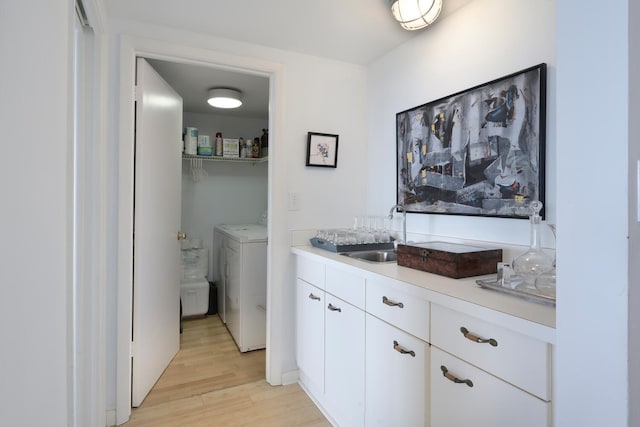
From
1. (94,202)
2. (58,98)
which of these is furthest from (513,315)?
(94,202)

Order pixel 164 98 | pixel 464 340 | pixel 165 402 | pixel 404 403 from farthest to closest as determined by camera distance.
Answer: pixel 164 98, pixel 165 402, pixel 404 403, pixel 464 340

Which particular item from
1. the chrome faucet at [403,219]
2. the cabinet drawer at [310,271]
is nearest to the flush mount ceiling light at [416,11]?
the chrome faucet at [403,219]

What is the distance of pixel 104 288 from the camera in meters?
1.78

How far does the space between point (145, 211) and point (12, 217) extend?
4.81ft

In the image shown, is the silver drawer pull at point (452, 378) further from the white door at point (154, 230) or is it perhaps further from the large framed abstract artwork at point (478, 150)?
the white door at point (154, 230)

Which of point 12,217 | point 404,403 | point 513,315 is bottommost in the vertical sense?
point 404,403

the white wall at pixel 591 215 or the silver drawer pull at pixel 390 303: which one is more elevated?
the white wall at pixel 591 215

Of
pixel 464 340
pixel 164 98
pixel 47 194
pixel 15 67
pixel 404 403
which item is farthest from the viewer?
pixel 164 98

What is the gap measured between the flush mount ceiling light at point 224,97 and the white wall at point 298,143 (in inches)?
34.7

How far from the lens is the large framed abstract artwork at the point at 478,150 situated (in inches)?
55.2

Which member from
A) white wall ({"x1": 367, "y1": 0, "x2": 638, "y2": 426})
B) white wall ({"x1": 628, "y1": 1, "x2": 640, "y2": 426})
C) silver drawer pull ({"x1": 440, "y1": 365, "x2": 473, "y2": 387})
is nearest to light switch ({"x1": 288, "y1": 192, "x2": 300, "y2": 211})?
silver drawer pull ({"x1": 440, "y1": 365, "x2": 473, "y2": 387})

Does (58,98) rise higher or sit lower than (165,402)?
higher

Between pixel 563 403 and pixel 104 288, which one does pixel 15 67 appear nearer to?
pixel 563 403

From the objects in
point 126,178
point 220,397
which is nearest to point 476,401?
point 220,397
